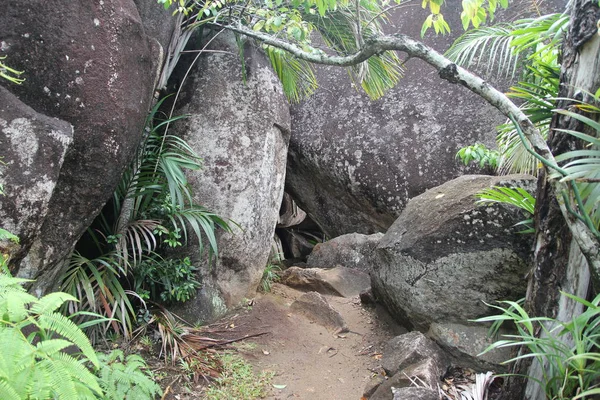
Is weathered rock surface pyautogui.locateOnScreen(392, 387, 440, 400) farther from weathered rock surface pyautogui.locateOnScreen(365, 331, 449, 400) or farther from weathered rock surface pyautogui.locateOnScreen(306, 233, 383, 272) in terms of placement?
weathered rock surface pyautogui.locateOnScreen(306, 233, 383, 272)

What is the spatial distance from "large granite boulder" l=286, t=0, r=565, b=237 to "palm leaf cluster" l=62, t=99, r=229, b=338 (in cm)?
245

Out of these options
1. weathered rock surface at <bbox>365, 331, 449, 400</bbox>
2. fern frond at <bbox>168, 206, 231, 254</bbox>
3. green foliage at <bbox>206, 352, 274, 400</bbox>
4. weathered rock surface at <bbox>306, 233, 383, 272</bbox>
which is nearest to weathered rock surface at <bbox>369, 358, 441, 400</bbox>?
weathered rock surface at <bbox>365, 331, 449, 400</bbox>

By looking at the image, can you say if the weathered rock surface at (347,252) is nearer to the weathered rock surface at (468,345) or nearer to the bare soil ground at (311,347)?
the bare soil ground at (311,347)

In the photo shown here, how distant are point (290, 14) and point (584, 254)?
8.23ft

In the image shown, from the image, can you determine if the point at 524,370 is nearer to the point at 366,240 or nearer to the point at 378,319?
the point at 378,319

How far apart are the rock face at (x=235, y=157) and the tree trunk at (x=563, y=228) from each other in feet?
8.78

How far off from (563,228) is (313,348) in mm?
→ 2282

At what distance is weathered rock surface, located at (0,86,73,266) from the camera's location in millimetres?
2750

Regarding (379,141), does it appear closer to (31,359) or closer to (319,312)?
(319,312)

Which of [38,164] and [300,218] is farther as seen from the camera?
[300,218]

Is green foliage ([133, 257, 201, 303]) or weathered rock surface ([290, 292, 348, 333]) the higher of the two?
green foliage ([133, 257, 201, 303])

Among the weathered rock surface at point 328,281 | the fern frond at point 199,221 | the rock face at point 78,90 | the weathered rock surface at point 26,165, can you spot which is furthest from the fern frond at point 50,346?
the weathered rock surface at point 328,281

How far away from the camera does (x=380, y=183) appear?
6.18 m

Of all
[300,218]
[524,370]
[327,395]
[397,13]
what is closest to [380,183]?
[300,218]
